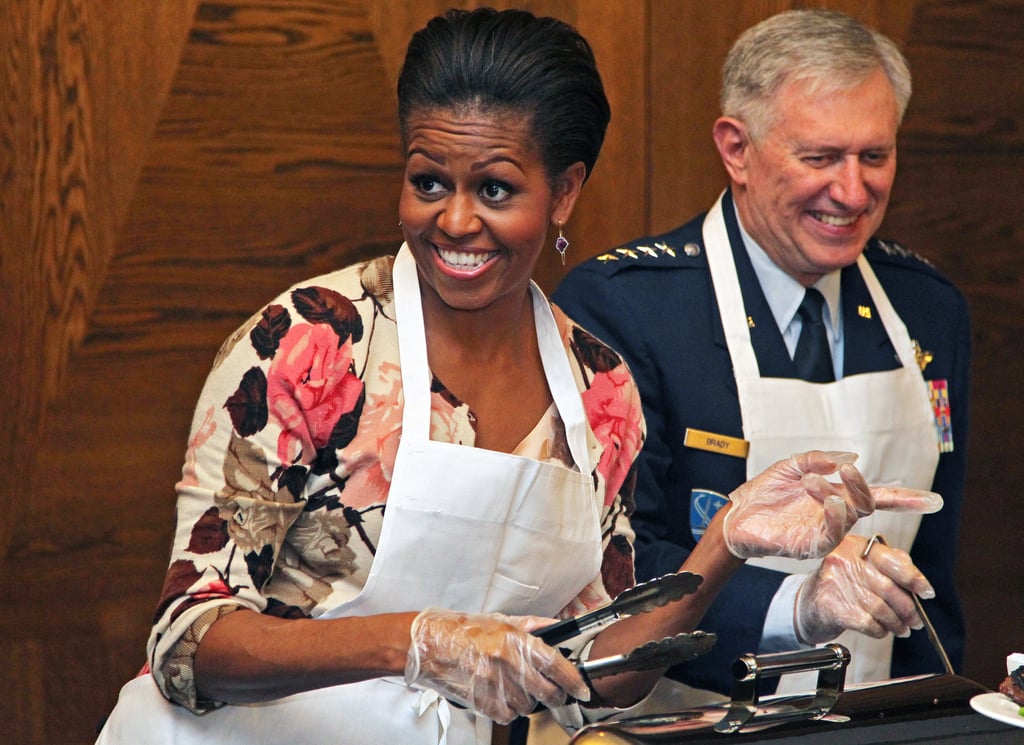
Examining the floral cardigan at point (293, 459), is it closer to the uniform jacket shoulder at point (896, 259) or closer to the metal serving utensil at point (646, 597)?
the metal serving utensil at point (646, 597)

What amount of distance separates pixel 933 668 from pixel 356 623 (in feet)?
4.11

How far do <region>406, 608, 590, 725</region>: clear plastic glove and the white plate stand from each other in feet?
1.18

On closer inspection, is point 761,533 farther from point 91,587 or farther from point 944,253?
point 944,253

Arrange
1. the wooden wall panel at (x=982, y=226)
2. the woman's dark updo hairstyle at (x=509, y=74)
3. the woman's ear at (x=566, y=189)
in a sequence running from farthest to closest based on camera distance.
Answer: the wooden wall panel at (x=982, y=226) < the woman's ear at (x=566, y=189) < the woman's dark updo hairstyle at (x=509, y=74)

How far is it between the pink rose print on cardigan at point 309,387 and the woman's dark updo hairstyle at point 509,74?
26cm

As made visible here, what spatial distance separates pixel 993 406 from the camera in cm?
273

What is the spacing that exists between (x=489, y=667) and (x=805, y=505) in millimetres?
491

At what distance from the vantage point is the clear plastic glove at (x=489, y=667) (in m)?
1.28

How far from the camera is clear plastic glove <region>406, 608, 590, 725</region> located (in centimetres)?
128

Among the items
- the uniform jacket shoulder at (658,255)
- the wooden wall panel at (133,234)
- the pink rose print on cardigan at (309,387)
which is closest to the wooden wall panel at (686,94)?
the wooden wall panel at (133,234)

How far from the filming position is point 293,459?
146 centimetres

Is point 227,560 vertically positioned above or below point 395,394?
below

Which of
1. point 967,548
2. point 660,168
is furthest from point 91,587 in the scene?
point 967,548

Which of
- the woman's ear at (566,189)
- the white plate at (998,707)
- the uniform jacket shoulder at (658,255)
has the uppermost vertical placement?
the woman's ear at (566,189)
